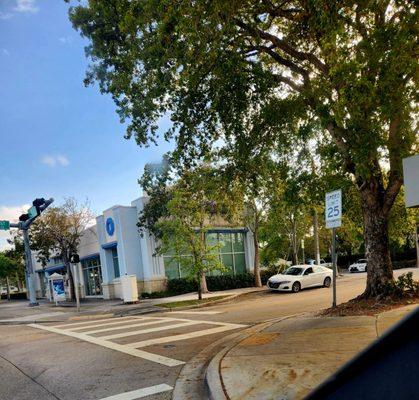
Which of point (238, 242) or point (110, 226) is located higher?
point (110, 226)

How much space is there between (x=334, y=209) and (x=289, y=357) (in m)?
5.15

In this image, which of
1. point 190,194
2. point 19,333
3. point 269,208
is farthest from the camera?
point 269,208

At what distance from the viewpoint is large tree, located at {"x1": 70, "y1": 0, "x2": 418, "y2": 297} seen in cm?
720

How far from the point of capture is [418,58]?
26.0 feet

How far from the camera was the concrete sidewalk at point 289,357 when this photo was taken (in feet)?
15.6

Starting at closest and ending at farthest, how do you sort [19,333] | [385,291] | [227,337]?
[227,337]
[385,291]
[19,333]

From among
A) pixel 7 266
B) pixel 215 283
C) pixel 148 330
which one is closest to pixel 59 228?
pixel 215 283

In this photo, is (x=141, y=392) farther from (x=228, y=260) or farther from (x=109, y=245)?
(x=228, y=260)

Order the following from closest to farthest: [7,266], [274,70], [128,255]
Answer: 1. [274,70]
2. [128,255]
3. [7,266]

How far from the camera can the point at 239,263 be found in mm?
30875

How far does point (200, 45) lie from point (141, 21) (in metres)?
1.36

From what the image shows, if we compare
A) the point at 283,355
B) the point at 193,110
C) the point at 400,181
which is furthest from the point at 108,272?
the point at 283,355

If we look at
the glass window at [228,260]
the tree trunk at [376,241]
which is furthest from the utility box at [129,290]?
the tree trunk at [376,241]

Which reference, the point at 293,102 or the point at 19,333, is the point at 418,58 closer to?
the point at 293,102
